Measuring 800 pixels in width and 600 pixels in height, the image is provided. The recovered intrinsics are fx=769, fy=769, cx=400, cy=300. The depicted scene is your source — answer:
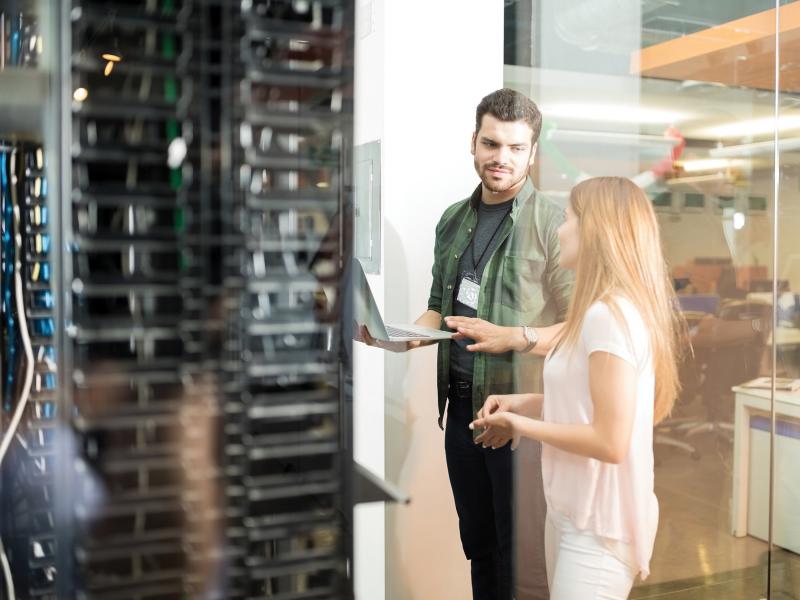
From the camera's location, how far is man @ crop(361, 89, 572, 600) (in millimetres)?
1562

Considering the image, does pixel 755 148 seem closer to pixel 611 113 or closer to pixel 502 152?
pixel 611 113

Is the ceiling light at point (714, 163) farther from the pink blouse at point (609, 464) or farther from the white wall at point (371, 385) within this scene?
the white wall at point (371, 385)

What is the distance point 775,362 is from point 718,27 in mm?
649

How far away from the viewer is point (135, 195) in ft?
0.53

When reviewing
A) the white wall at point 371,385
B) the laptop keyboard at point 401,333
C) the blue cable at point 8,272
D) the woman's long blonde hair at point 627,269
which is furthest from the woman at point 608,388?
the blue cable at point 8,272

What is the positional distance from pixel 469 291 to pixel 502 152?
11.8 inches

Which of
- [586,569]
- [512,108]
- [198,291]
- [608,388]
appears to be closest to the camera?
[198,291]

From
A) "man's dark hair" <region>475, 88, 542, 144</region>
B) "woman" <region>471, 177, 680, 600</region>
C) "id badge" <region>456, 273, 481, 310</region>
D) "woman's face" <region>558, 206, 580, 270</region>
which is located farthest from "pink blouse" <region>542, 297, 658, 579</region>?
"man's dark hair" <region>475, 88, 542, 144</region>

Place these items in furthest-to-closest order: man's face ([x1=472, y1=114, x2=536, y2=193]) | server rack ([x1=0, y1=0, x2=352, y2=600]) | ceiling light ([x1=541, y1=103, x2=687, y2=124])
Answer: man's face ([x1=472, y1=114, x2=536, y2=193]), ceiling light ([x1=541, y1=103, x2=687, y2=124]), server rack ([x1=0, y1=0, x2=352, y2=600])

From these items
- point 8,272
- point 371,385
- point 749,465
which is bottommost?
point 749,465

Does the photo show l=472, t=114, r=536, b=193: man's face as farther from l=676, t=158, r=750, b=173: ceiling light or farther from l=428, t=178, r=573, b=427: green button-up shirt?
l=676, t=158, r=750, b=173: ceiling light

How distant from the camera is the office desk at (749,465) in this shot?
4.86 feet

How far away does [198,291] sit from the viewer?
0.55 feet

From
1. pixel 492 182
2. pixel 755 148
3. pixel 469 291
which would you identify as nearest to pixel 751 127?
pixel 755 148
